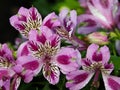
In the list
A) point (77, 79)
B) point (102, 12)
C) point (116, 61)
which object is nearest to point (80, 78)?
point (77, 79)

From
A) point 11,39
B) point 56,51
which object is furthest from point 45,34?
point 11,39

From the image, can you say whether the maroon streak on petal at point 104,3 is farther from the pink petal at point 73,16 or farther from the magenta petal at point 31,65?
the magenta petal at point 31,65

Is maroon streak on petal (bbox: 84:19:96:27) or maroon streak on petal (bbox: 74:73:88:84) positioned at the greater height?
maroon streak on petal (bbox: 84:19:96:27)

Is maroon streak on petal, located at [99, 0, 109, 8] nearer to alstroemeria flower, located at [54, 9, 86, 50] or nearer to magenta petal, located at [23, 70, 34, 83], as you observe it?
alstroemeria flower, located at [54, 9, 86, 50]

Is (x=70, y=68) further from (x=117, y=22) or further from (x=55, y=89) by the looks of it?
(x=117, y=22)

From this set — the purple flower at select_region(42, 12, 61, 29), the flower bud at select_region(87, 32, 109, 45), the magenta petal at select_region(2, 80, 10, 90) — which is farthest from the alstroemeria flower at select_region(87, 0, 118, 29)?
the magenta petal at select_region(2, 80, 10, 90)
